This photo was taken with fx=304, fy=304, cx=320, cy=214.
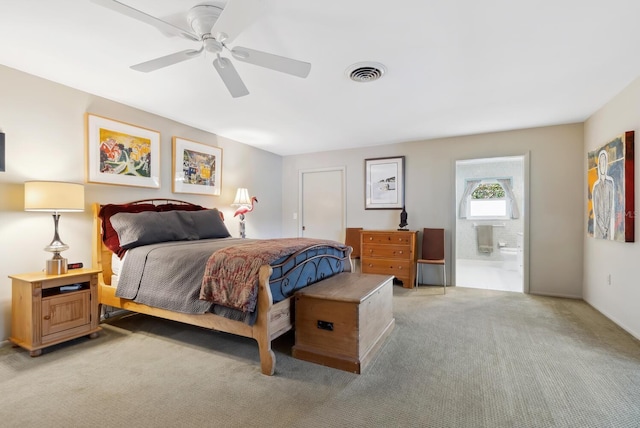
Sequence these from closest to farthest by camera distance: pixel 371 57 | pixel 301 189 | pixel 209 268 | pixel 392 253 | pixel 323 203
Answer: pixel 209 268 < pixel 371 57 < pixel 392 253 < pixel 323 203 < pixel 301 189

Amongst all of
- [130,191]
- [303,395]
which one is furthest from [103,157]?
[303,395]

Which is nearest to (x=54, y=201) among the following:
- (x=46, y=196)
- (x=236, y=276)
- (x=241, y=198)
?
(x=46, y=196)

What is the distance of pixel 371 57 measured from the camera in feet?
7.82

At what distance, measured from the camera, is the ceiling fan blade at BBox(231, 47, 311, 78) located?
6.28 ft

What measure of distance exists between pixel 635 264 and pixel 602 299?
0.88m

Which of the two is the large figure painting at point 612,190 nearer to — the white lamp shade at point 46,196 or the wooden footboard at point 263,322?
the wooden footboard at point 263,322

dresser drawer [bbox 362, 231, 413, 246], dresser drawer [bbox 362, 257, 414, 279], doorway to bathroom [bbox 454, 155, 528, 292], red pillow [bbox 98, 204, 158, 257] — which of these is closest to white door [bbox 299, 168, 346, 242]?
dresser drawer [bbox 362, 231, 413, 246]

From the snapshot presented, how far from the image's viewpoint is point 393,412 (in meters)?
1.69

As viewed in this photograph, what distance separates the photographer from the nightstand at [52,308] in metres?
2.38

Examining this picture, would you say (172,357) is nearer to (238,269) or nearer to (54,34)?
(238,269)

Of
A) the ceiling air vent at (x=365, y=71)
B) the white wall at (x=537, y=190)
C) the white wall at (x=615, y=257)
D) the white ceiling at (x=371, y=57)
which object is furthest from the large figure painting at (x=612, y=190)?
the ceiling air vent at (x=365, y=71)

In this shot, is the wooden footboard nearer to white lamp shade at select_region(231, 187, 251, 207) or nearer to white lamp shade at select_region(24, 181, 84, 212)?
white lamp shade at select_region(24, 181, 84, 212)

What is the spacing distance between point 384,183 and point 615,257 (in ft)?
9.89

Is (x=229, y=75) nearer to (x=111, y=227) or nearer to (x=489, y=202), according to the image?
(x=111, y=227)
